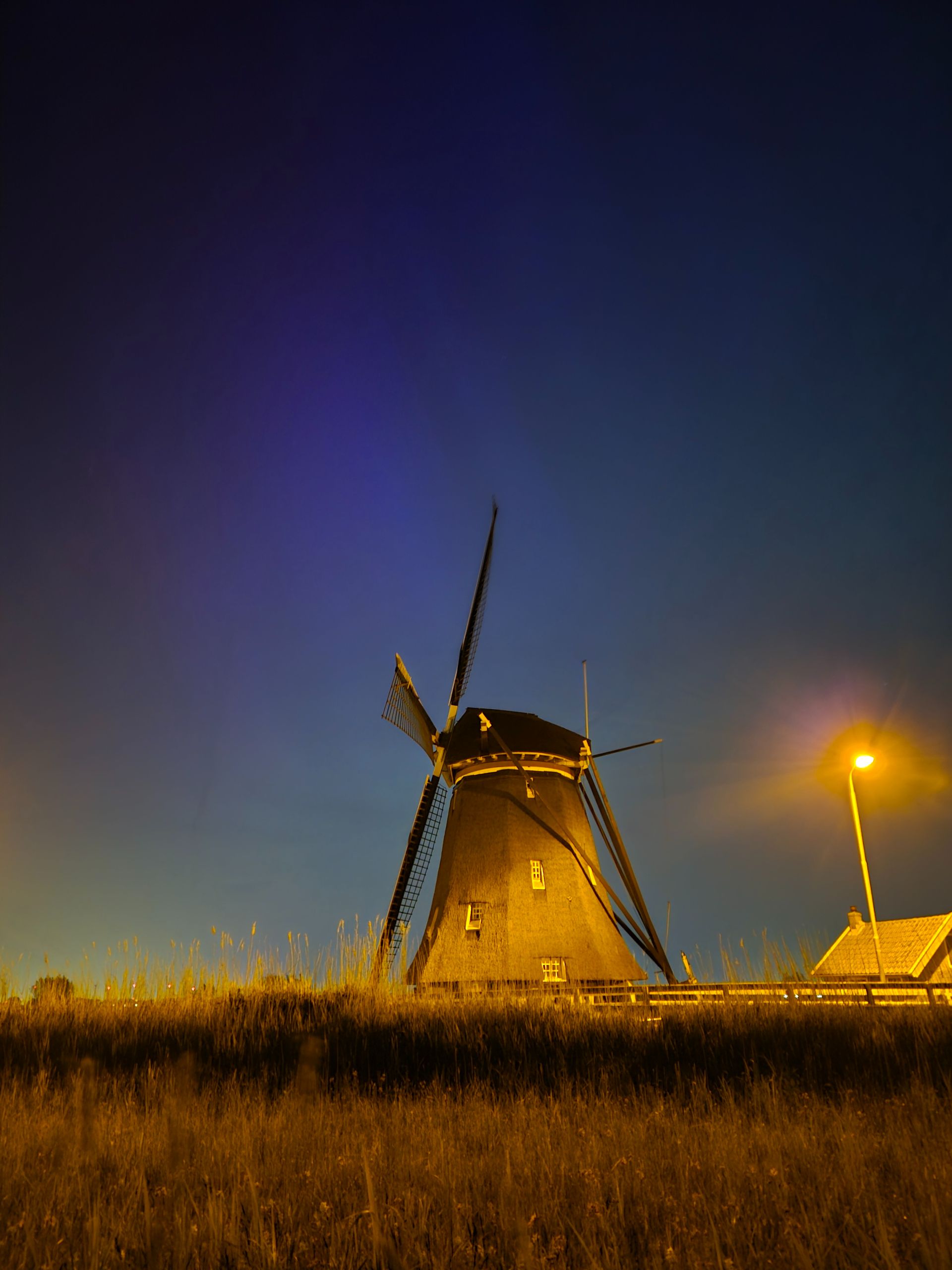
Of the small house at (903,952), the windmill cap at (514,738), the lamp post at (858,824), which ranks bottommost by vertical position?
the small house at (903,952)

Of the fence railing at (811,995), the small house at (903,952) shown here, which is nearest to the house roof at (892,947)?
the small house at (903,952)

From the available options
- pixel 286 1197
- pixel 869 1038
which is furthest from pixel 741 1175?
pixel 869 1038

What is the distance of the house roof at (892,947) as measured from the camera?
73.2 ft

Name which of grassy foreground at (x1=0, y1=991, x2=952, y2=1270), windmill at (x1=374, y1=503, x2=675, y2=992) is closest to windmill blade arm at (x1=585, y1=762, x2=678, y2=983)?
windmill at (x1=374, y1=503, x2=675, y2=992)

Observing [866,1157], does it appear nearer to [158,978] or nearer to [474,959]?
[158,978]

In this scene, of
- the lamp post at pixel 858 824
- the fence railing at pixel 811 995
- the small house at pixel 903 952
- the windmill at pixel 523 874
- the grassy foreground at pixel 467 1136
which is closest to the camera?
the grassy foreground at pixel 467 1136

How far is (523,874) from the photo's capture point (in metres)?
19.5

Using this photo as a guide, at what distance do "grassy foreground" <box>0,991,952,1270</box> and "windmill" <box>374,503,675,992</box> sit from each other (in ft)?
29.3

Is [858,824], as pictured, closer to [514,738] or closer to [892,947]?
[514,738]

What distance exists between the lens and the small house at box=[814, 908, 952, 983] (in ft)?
73.2

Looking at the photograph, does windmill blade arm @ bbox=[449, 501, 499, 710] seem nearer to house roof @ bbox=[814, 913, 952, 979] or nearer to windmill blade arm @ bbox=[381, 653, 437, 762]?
windmill blade arm @ bbox=[381, 653, 437, 762]

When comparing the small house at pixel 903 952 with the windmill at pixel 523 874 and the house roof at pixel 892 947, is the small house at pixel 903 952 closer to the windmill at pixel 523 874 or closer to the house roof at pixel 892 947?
the house roof at pixel 892 947

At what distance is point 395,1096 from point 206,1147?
91.3 inches

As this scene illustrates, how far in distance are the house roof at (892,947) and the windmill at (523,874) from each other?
6.04m
